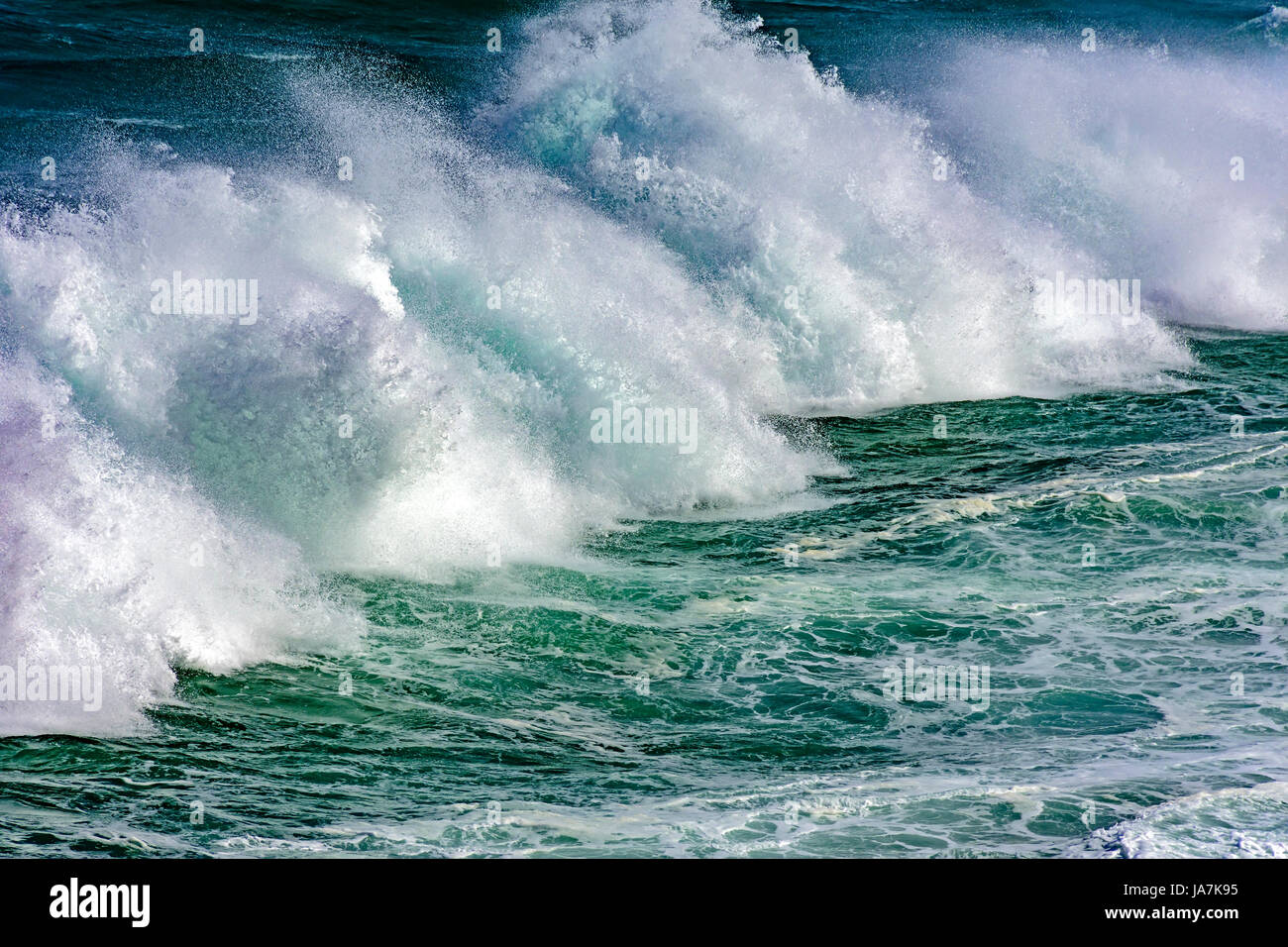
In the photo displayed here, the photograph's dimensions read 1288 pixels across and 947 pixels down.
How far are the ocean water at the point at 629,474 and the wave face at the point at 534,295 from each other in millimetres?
48

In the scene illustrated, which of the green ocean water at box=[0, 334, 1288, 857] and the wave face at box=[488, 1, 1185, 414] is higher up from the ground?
the wave face at box=[488, 1, 1185, 414]

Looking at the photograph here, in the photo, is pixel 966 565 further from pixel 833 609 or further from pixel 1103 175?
pixel 1103 175

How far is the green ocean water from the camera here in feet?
22.2

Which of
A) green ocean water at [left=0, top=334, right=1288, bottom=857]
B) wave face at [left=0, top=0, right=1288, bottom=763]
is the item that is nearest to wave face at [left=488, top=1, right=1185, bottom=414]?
wave face at [left=0, top=0, right=1288, bottom=763]

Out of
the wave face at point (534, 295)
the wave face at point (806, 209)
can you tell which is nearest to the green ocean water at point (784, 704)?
the wave face at point (534, 295)

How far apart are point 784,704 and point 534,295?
251 inches

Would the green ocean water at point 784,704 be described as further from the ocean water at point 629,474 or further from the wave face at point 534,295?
the wave face at point 534,295

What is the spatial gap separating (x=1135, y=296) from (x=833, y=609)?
11.5 meters

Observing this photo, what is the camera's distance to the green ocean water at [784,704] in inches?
266

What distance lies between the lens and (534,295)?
45.2 feet

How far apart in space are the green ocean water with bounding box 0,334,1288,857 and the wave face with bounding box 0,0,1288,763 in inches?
25.2

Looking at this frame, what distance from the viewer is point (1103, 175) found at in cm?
2192

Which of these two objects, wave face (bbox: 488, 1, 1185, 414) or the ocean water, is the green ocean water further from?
wave face (bbox: 488, 1, 1185, 414)

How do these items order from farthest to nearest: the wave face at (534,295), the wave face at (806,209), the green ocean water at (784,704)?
the wave face at (806,209), the wave face at (534,295), the green ocean water at (784,704)
